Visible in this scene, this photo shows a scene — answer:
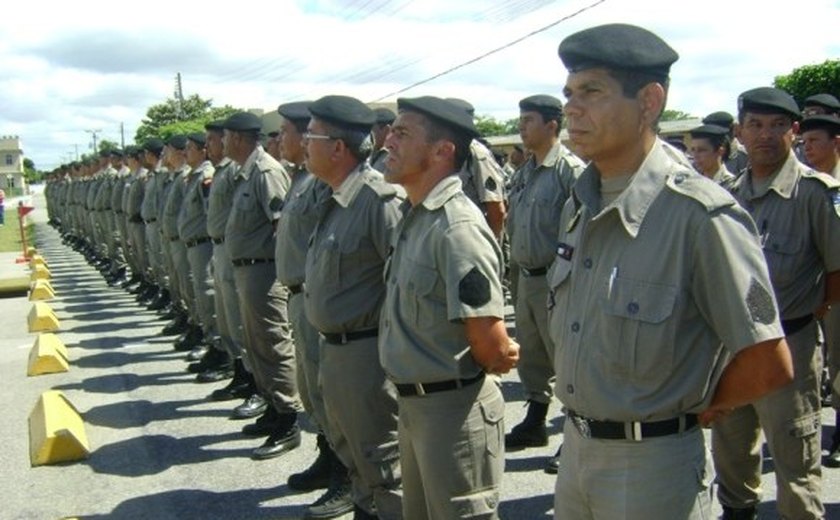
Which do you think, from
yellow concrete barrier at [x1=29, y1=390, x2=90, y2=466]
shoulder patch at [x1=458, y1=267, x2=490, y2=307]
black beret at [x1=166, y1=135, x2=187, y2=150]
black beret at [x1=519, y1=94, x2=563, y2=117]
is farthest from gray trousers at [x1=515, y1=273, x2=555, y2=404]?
black beret at [x1=166, y1=135, x2=187, y2=150]

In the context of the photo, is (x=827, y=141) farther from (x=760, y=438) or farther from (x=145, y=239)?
(x=145, y=239)

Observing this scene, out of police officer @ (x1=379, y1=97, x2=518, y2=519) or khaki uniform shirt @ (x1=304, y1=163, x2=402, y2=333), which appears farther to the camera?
khaki uniform shirt @ (x1=304, y1=163, x2=402, y2=333)

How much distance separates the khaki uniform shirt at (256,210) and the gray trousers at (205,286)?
1936 mm

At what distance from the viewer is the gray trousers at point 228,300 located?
6.59 metres

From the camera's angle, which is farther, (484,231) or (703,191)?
(484,231)

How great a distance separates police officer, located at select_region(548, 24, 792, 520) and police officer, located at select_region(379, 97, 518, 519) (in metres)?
0.70

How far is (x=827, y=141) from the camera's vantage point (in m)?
5.52

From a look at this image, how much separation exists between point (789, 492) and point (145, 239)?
1081 centimetres

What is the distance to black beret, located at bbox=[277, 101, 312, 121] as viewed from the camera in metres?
5.34

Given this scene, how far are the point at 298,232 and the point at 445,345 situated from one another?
6.40 feet

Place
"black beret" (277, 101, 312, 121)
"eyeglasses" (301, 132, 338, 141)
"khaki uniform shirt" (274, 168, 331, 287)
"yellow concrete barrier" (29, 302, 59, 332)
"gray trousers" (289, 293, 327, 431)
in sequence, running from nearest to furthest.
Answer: "eyeglasses" (301, 132, 338, 141) < "gray trousers" (289, 293, 327, 431) < "khaki uniform shirt" (274, 168, 331, 287) < "black beret" (277, 101, 312, 121) < "yellow concrete barrier" (29, 302, 59, 332)

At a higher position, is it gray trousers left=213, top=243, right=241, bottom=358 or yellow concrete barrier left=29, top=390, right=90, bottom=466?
gray trousers left=213, top=243, right=241, bottom=358

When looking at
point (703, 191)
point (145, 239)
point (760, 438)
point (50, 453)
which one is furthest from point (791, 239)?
point (145, 239)

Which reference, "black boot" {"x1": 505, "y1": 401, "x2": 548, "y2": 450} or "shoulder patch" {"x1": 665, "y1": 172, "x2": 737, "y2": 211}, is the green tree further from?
"shoulder patch" {"x1": 665, "y1": 172, "x2": 737, "y2": 211}
